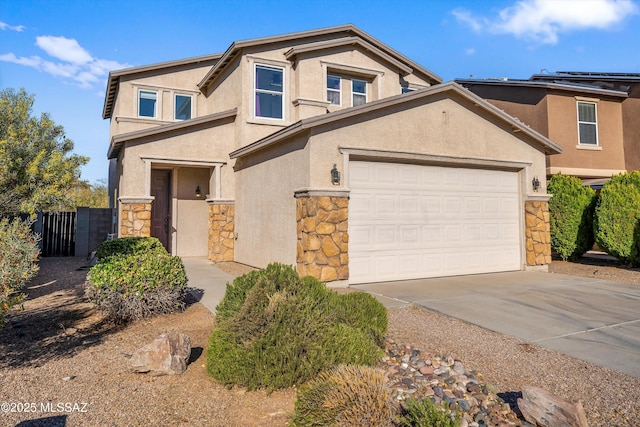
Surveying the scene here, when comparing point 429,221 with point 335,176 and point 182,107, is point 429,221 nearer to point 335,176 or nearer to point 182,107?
point 335,176

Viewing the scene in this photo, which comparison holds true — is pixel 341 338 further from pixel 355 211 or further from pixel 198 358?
pixel 355 211

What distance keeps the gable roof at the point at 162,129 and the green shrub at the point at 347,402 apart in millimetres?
9852

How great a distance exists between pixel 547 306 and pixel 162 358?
6002 mm

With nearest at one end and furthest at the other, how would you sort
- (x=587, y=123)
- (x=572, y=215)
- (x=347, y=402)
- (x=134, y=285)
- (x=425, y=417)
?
(x=425, y=417)
(x=347, y=402)
(x=134, y=285)
(x=572, y=215)
(x=587, y=123)

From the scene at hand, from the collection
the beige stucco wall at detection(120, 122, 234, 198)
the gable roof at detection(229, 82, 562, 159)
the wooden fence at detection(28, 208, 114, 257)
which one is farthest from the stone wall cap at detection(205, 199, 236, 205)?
the wooden fence at detection(28, 208, 114, 257)

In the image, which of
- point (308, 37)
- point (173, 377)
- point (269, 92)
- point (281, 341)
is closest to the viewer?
point (281, 341)

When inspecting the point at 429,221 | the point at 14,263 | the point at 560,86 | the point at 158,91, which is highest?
the point at 560,86

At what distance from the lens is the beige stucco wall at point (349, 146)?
27.1ft

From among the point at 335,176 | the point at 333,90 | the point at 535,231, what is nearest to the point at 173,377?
the point at 335,176

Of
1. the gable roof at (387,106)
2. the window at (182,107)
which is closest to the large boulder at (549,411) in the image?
the gable roof at (387,106)

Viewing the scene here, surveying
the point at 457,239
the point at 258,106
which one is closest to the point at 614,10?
the point at 457,239

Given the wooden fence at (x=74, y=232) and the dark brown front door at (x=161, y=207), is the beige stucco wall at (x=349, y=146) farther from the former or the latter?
the wooden fence at (x=74, y=232)

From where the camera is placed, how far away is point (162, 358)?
3.92 meters

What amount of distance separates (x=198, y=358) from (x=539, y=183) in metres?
9.90
